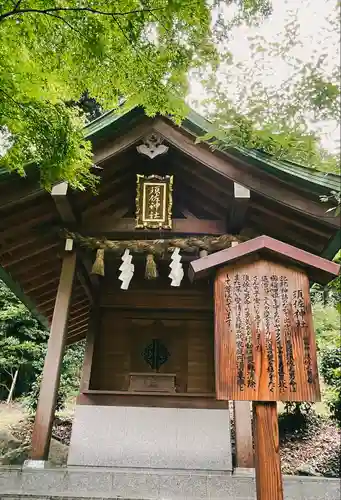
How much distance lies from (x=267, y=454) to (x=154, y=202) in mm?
4155

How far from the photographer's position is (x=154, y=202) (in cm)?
636

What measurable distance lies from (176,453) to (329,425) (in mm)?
8428

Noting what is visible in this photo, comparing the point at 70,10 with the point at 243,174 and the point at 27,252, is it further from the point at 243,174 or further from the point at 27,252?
the point at 27,252

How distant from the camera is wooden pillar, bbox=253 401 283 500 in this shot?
2969 millimetres

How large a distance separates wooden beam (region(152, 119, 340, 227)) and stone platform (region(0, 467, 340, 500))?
3235 mm

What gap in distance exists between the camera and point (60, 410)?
14117 mm

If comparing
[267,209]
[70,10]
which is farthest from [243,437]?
[70,10]

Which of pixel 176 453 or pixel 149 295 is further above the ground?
pixel 149 295

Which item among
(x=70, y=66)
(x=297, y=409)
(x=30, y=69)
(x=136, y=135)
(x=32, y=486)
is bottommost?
(x=32, y=486)

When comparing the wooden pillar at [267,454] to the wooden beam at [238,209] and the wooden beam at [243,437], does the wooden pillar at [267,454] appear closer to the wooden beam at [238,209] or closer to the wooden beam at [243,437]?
the wooden beam at [243,437]

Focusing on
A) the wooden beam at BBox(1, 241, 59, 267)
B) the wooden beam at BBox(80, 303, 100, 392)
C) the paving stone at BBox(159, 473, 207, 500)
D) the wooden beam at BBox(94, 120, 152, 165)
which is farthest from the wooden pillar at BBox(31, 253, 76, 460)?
the wooden beam at BBox(80, 303, 100, 392)

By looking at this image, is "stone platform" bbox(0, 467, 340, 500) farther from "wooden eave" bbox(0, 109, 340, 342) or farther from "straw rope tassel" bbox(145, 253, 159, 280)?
"wooden eave" bbox(0, 109, 340, 342)

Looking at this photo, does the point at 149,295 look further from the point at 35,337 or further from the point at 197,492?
the point at 35,337

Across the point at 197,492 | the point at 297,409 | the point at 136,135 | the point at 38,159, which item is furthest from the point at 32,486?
the point at 297,409
